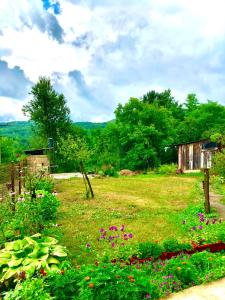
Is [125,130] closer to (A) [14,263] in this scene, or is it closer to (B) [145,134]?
(B) [145,134]

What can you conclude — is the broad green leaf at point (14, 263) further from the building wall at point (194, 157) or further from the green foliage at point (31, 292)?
the building wall at point (194, 157)

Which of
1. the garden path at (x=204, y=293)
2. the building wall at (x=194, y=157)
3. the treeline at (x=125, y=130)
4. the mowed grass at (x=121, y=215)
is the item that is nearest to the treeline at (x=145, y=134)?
the treeline at (x=125, y=130)

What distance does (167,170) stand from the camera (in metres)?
31.3

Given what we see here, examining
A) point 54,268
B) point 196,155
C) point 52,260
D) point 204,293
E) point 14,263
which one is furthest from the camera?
point 196,155

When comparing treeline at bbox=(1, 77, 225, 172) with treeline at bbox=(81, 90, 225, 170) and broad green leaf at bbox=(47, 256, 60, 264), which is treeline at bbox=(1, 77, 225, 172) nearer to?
treeline at bbox=(81, 90, 225, 170)

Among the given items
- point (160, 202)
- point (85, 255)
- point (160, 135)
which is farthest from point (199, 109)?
point (85, 255)

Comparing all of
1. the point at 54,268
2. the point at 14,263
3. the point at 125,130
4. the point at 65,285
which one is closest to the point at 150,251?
the point at 54,268

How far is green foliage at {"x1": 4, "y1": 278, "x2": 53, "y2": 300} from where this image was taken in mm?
4336

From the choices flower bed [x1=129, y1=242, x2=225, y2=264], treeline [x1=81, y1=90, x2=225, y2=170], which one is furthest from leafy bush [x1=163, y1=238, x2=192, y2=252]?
treeline [x1=81, y1=90, x2=225, y2=170]

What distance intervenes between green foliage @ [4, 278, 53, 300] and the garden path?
6.23 feet

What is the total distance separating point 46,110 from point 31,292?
3581 centimetres

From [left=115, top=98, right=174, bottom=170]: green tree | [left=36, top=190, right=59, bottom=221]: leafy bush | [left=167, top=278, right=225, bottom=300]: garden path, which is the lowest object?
[left=167, top=278, right=225, bottom=300]: garden path

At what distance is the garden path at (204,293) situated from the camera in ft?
14.7

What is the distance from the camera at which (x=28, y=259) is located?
5855 millimetres
